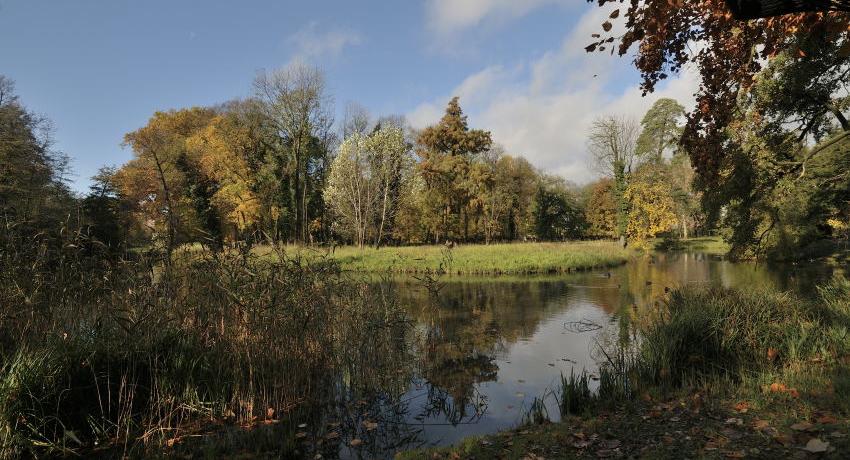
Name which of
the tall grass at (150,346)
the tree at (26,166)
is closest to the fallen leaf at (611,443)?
the tall grass at (150,346)

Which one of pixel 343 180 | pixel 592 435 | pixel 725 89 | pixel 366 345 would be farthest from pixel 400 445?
pixel 343 180

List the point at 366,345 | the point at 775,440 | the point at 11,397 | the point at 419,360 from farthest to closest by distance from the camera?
the point at 419,360 < the point at 366,345 < the point at 11,397 < the point at 775,440

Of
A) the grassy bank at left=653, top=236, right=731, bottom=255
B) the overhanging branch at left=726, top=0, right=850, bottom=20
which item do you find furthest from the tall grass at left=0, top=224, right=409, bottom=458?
the grassy bank at left=653, top=236, right=731, bottom=255

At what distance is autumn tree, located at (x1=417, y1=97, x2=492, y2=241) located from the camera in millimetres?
39875

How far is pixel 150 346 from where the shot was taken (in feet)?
17.8

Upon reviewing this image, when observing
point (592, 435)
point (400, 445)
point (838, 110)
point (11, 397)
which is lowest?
point (400, 445)

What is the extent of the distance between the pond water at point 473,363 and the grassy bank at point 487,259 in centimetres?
689

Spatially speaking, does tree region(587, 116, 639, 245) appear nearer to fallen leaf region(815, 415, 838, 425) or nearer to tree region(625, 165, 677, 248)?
tree region(625, 165, 677, 248)

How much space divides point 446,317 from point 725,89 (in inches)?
323

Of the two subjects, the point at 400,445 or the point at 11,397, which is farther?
the point at 400,445

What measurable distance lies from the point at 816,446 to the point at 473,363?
5304mm

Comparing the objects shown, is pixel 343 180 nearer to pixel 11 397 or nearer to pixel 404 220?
pixel 404 220

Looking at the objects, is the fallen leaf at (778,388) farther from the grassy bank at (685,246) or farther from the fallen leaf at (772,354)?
the grassy bank at (685,246)

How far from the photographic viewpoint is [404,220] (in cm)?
4069
